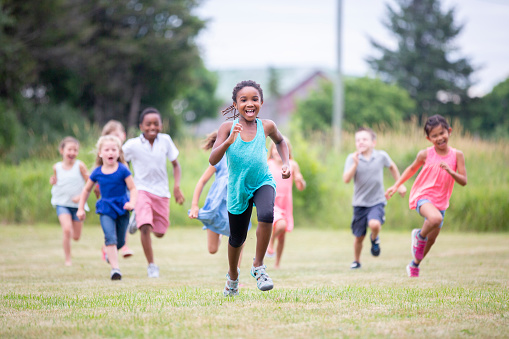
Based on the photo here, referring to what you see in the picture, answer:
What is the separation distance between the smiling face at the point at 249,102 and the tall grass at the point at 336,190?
9722 millimetres

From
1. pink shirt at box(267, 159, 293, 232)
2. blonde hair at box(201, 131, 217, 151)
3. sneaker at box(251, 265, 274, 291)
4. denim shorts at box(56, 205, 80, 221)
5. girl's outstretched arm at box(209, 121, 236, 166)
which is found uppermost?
blonde hair at box(201, 131, 217, 151)

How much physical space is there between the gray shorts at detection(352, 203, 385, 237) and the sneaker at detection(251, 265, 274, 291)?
12.8 feet

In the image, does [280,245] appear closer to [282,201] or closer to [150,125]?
[282,201]

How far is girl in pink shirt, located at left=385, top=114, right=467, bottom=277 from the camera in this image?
7.70m

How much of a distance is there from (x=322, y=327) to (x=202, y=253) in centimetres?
782

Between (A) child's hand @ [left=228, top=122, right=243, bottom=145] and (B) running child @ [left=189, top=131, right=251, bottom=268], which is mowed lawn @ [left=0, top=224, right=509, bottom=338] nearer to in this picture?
(B) running child @ [left=189, top=131, right=251, bottom=268]

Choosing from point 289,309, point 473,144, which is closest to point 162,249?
point 289,309

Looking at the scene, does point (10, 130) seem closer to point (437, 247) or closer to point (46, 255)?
point (46, 255)

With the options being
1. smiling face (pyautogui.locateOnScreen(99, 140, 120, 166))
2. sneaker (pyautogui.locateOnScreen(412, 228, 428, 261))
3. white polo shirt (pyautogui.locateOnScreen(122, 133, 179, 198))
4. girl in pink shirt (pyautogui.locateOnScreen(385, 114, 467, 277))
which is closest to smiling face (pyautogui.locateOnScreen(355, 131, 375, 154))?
girl in pink shirt (pyautogui.locateOnScreen(385, 114, 467, 277))

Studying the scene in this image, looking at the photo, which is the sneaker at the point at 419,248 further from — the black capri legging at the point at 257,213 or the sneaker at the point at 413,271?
the black capri legging at the point at 257,213

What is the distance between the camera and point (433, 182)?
7793 millimetres

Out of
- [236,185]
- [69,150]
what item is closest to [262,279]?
[236,185]

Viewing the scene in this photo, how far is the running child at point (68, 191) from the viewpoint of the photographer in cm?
977

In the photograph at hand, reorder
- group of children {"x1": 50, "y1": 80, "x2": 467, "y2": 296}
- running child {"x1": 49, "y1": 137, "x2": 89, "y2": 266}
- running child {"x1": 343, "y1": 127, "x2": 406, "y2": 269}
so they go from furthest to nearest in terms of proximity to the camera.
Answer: running child {"x1": 49, "y1": 137, "x2": 89, "y2": 266} < running child {"x1": 343, "y1": 127, "x2": 406, "y2": 269} < group of children {"x1": 50, "y1": 80, "x2": 467, "y2": 296}
